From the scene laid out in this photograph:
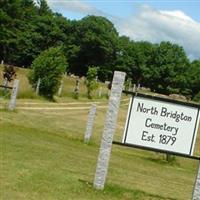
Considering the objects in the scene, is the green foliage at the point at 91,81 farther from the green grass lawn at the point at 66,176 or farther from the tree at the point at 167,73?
the tree at the point at 167,73

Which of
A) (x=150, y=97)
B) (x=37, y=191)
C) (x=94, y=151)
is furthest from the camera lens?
(x=94, y=151)

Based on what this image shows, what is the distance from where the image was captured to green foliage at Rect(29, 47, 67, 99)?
42.9 meters

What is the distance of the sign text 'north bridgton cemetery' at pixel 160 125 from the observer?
10578mm

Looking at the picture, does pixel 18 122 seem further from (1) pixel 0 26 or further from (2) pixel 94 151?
(1) pixel 0 26

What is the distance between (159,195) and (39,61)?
111ft

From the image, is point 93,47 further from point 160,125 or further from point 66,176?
point 160,125

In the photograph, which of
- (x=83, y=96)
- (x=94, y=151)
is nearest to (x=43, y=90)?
(x=83, y=96)

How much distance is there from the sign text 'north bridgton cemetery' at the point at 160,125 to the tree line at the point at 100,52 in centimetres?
9388

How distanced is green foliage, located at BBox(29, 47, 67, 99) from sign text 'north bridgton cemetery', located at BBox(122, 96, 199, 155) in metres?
32.1

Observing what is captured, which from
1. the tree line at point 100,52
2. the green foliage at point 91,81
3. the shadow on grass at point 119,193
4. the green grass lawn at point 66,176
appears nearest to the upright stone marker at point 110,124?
the shadow on grass at point 119,193

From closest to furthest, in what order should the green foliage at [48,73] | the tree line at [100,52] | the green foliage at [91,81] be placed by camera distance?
the green foliage at [48,73]
the green foliage at [91,81]
the tree line at [100,52]

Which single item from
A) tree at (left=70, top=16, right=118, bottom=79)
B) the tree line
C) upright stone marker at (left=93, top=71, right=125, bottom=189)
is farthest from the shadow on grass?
tree at (left=70, top=16, right=118, bottom=79)

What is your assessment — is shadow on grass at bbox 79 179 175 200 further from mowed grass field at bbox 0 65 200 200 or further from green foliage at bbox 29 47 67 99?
green foliage at bbox 29 47 67 99

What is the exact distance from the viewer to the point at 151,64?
127 meters
